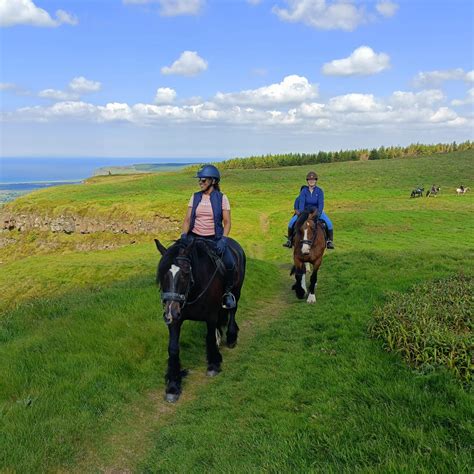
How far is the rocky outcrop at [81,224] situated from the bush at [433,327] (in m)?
31.6

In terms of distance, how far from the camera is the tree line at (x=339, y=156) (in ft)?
361

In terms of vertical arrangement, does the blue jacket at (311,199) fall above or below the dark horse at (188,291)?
above

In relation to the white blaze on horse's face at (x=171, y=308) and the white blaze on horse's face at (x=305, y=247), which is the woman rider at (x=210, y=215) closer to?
the white blaze on horse's face at (x=171, y=308)

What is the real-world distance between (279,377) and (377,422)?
2.14 metres

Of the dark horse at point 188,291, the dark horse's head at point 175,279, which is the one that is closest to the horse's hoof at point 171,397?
Result: the dark horse at point 188,291

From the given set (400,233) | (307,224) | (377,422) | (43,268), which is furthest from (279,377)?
(400,233)

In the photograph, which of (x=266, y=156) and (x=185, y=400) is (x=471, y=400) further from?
(x=266, y=156)

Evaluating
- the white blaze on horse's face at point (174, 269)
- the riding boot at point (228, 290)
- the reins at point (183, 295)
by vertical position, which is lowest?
the riding boot at point (228, 290)

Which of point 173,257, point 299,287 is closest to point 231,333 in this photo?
point 173,257

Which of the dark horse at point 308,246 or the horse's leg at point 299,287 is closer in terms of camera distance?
the dark horse at point 308,246

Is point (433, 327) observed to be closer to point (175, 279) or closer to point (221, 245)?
point (221, 245)

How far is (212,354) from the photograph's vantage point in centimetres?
761

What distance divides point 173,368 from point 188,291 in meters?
1.56

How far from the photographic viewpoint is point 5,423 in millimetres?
5297
